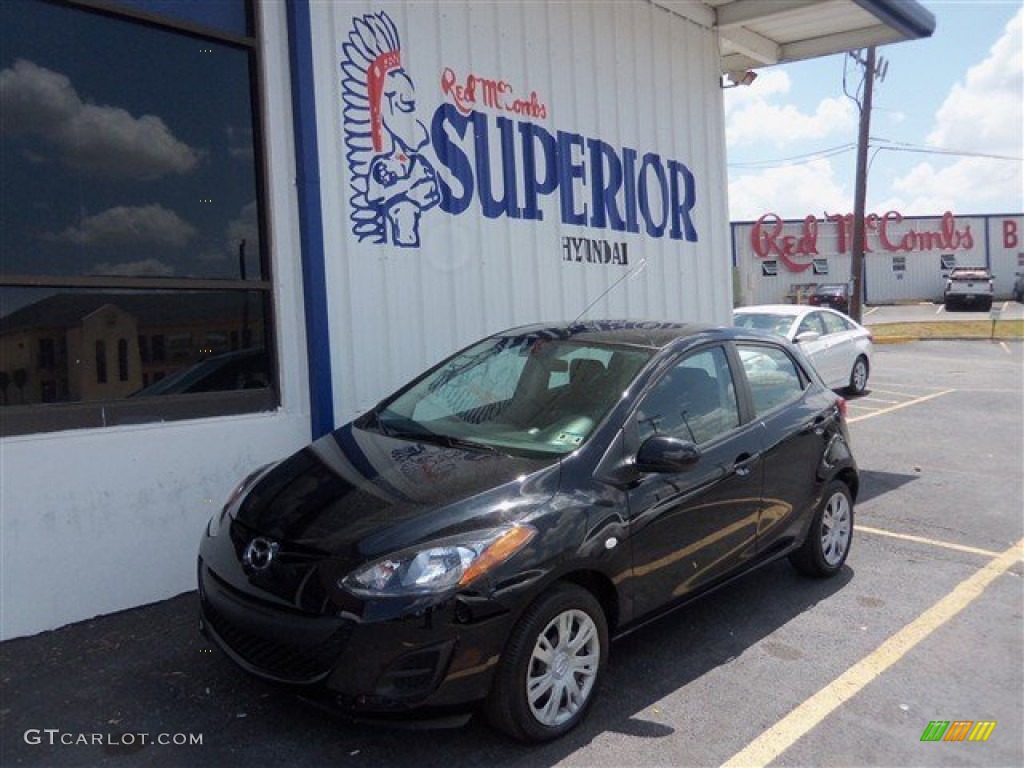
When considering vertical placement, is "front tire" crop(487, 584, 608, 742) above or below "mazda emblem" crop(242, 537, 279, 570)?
below

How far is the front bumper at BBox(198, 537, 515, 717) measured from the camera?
9.35 ft

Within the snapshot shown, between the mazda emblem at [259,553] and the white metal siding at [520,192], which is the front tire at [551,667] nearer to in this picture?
the mazda emblem at [259,553]

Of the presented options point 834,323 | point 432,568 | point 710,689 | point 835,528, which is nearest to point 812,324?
point 834,323

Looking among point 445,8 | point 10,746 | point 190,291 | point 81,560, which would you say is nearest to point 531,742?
point 10,746

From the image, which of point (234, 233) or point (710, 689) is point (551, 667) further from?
point (234, 233)

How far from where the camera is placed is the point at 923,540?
5.96m

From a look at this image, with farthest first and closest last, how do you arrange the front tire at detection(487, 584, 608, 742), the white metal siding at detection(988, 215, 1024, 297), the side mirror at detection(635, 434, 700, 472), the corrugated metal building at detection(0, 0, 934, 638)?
the white metal siding at detection(988, 215, 1024, 297), the corrugated metal building at detection(0, 0, 934, 638), the side mirror at detection(635, 434, 700, 472), the front tire at detection(487, 584, 608, 742)

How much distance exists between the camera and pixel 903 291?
46.8 metres

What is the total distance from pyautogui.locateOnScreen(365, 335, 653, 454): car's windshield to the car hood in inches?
7.9

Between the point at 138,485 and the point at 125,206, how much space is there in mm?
1594

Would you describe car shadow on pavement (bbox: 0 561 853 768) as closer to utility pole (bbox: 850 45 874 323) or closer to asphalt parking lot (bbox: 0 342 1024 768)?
asphalt parking lot (bbox: 0 342 1024 768)

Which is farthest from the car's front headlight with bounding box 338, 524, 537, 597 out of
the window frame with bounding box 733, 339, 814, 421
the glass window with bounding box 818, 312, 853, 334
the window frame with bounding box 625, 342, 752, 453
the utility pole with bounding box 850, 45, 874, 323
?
the utility pole with bounding box 850, 45, 874, 323

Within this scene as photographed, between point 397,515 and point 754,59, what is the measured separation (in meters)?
8.87

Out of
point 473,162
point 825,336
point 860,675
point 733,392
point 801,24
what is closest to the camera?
point 860,675
